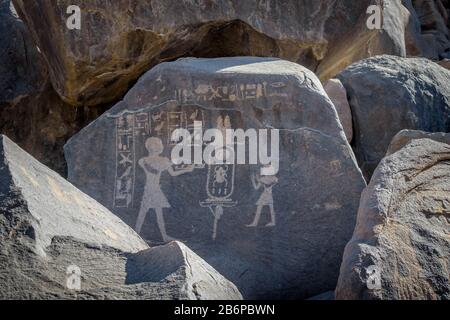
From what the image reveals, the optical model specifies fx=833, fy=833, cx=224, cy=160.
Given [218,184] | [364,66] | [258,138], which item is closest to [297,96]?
[258,138]

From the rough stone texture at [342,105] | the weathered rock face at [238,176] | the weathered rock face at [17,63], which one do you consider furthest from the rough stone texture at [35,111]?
the rough stone texture at [342,105]

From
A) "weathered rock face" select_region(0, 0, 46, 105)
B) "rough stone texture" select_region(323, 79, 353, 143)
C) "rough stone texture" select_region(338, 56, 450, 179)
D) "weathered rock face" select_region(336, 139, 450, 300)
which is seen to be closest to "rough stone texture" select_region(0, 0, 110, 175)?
"weathered rock face" select_region(0, 0, 46, 105)

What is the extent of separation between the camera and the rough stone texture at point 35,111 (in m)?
5.83

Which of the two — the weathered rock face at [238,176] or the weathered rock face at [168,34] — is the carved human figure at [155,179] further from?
the weathered rock face at [168,34]

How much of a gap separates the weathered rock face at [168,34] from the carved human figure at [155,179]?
1009mm

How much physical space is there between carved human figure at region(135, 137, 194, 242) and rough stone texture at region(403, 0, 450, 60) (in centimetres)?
568

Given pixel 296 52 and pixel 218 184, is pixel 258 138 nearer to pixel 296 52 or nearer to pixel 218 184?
pixel 218 184

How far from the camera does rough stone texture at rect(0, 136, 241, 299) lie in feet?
8.43

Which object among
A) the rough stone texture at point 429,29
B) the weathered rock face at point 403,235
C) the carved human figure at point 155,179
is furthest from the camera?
the rough stone texture at point 429,29

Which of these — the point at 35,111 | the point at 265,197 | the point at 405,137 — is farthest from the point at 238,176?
the point at 35,111

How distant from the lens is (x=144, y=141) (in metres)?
4.39

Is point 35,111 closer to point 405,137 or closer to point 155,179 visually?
point 155,179

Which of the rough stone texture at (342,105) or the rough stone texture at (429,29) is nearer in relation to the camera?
the rough stone texture at (342,105)

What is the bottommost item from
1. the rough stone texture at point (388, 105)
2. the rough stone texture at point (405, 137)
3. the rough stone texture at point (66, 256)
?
the rough stone texture at point (66, 256)
